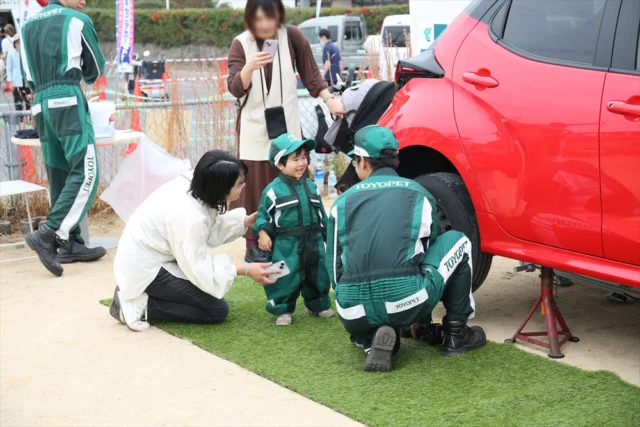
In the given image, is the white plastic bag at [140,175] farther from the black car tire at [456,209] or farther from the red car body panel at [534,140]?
the red car body panel at [534,140]

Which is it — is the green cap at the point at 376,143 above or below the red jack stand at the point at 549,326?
above

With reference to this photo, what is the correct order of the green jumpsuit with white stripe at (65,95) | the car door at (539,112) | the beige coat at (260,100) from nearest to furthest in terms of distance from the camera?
1. the car door at (539,112)
2. the beige coat at (260,100)
3. the green jumpsuit with white stripe at (65,95)

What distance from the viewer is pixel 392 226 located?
4102mm

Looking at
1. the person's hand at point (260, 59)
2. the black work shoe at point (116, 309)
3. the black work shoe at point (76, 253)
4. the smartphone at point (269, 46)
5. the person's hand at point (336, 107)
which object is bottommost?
the black work shoe at point (76, 253)

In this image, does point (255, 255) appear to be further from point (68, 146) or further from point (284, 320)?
point (68, 146)

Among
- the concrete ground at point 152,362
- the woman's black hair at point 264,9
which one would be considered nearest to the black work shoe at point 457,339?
the concrete ground at point 152,362

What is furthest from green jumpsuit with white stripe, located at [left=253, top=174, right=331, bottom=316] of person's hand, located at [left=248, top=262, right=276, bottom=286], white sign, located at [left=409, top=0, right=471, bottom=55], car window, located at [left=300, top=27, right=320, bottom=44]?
car window, located at [left=300, top=27, right=320, bottom=44]

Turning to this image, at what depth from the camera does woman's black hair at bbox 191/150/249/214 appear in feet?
15.3

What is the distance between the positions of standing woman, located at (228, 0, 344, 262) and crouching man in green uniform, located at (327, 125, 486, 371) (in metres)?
1.74

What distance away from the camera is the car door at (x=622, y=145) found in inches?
146

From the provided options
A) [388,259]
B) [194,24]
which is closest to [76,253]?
[388,259]

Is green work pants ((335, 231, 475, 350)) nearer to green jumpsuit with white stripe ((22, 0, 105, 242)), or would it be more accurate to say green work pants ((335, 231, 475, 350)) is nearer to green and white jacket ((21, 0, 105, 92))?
green jumpsuit with white stripe ((22, 0, 105, 242))

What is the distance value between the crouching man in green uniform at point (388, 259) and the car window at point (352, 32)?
23.4m

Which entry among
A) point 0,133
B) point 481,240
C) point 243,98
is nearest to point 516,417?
point 481,240
